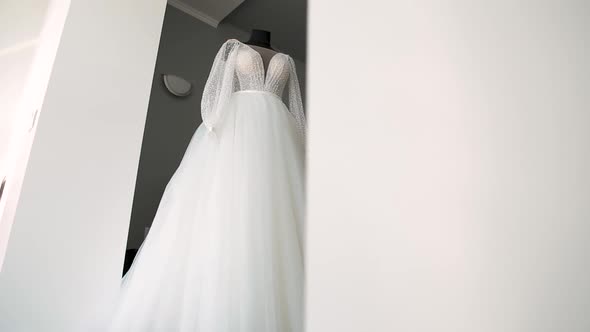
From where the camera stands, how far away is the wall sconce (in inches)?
80.3

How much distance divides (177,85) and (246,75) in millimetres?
941

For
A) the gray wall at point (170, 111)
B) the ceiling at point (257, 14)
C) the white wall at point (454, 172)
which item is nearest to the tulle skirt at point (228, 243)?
the white wall at point (454, 172)

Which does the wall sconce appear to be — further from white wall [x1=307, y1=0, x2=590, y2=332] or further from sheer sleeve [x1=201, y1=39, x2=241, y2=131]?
white wall [x1=307, y1=0, x2=590, y2=332]

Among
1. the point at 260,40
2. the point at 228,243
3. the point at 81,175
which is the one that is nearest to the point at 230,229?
the point at 228,243

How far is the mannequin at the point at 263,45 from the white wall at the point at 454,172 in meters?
1.11

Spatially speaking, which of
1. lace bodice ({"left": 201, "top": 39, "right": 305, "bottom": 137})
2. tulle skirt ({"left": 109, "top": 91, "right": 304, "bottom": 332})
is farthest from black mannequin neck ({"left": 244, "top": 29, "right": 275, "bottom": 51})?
tulle skirt ({"left": 109, "top": 91, "right": 304, "bottom": 332})

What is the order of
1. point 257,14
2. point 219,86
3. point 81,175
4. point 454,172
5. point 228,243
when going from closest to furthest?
point 454,172, point 228,243, point 81,175, point 219,86, point 257,14

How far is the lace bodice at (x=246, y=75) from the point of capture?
1.23 metres

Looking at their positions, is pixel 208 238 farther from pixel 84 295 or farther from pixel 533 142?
pixel 533 142

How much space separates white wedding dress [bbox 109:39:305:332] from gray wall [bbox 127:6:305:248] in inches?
33.3

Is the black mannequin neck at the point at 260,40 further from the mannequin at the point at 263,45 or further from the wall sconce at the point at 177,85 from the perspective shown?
the wall sconce at the point at 177,85

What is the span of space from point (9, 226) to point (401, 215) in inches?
43.3

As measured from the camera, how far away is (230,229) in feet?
3.00

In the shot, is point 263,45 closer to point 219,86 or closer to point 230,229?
point 219,86
